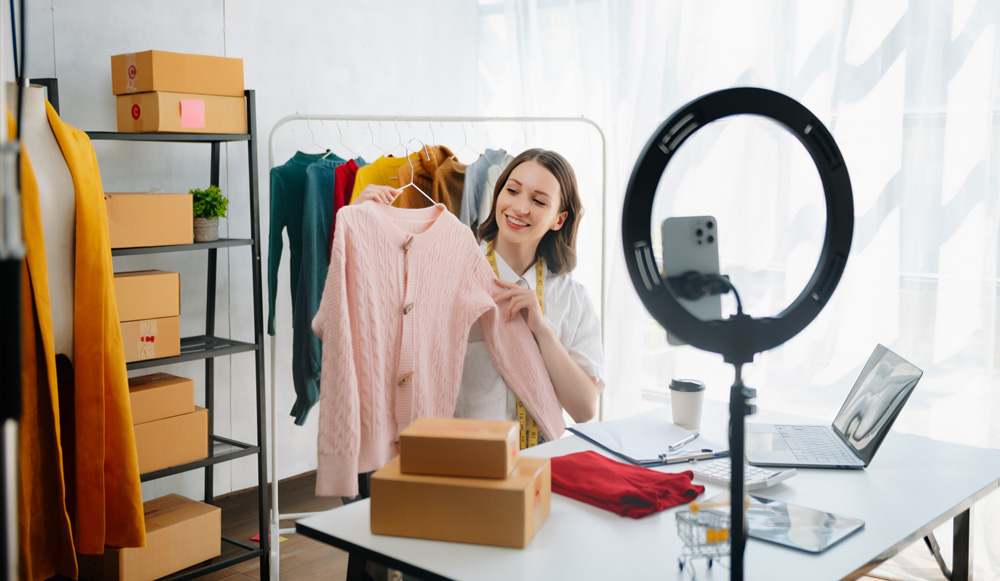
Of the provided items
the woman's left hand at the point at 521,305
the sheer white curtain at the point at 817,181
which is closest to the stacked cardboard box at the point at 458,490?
the woman's left hand at the point at 521,305

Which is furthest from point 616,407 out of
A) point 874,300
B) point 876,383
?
point 876,383

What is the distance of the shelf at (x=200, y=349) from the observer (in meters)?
2.38

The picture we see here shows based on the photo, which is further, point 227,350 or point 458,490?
point 227,350

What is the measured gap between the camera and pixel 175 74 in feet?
7.80

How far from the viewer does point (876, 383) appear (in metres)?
1.73

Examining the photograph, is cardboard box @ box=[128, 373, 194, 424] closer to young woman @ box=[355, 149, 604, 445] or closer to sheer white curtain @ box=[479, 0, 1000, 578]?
young woman @ box=[355, 149, 604, 445]

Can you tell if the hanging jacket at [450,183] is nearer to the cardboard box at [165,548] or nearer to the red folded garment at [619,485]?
the cardboard box at [165,548]

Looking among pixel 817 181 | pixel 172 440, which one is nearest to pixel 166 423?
pixel 172 440

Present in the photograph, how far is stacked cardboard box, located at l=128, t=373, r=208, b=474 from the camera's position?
2.36 meters

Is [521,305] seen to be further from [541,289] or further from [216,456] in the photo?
[216,456]

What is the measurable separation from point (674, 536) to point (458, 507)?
0.36m

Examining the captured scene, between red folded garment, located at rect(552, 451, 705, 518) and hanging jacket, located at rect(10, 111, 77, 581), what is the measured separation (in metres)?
1.27

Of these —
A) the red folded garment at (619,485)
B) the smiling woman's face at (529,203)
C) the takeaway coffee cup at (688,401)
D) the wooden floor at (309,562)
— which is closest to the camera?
the red folded garment at (619,485)

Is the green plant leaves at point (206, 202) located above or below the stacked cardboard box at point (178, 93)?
below
